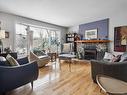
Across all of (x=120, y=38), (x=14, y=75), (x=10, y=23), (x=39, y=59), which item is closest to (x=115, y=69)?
(x=14, y=75)

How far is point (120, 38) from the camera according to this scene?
19.0 feet

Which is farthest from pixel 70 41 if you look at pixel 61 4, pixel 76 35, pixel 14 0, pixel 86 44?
pixel 14 0

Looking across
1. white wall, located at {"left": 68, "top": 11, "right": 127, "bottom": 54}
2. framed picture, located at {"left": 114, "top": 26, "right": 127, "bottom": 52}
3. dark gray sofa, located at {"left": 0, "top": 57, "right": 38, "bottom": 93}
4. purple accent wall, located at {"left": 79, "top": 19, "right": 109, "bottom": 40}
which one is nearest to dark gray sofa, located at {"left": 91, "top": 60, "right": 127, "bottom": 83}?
dark gray sofa, located at {"left": 0, "top": 57, "right": 38, "bottom": 93}

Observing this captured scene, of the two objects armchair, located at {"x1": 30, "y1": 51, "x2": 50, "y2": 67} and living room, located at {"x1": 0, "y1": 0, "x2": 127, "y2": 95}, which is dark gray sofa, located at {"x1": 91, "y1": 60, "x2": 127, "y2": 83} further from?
armchair, located at {"x1": 30, "y1": 51, "x2": 50, "y2": 67}

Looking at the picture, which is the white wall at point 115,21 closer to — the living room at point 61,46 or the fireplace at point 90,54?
the living room at point 61,46

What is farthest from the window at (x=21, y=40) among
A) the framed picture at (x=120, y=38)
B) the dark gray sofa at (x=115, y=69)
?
the framed picture at (x=120, y=38)

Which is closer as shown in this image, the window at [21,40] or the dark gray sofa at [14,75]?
the dark gray sofa at [14,75]

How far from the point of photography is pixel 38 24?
6449mm

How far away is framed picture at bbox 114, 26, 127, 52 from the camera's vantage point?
5639 mm

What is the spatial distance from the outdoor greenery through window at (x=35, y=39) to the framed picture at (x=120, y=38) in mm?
3489

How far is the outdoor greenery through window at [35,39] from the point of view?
5.87 m

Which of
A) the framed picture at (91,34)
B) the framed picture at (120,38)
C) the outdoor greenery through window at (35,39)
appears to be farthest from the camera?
the framed picture at (91,34)

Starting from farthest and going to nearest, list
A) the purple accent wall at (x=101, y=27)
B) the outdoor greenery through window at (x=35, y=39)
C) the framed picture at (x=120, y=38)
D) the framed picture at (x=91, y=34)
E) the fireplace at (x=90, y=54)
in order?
the framed picture at (x=91, y=34)
the fireplace at (x=90, y=54)
the purple accent wall at (x=101, y=27)
the outdoor greenery through window at (x=35, y=39)
the framed picture at (x=120, y=38)

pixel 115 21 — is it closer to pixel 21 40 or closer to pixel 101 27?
pixel 101 27
